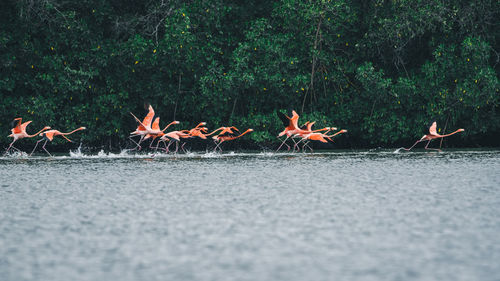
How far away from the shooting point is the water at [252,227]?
5.06 m

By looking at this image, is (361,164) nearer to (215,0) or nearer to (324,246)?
(324,246)

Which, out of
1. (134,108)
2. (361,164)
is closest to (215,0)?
(134,108)

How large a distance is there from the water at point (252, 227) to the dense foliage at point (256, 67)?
1235cm

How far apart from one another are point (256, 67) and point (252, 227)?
18488mm

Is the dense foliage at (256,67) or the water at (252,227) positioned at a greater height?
the dense foliage at (256,67)

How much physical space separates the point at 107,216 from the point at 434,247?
3.73 m

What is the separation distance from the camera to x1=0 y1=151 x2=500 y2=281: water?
16.6ft

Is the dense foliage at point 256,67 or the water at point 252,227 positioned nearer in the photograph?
the water at point 252,227

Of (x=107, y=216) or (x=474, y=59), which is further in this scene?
(x=474, y=59)

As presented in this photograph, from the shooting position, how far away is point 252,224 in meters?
7.05

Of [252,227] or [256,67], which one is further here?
[256,67]

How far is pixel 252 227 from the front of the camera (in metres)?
6.87

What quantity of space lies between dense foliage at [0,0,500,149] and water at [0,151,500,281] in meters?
12.4

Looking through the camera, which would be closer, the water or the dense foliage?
the water
